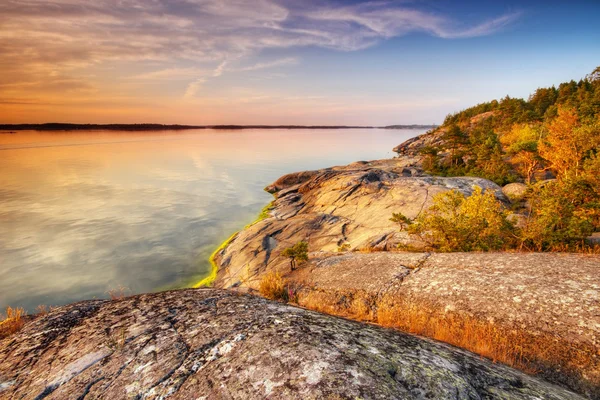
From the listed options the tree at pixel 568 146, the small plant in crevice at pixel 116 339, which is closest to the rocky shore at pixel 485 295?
the small plant in crevice at pixel 116 339

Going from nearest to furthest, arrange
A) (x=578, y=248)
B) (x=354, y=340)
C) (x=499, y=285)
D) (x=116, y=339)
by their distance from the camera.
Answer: (x=354, y=340), (x=116, y=339), (x=499, y=285), (x=578, y=248)

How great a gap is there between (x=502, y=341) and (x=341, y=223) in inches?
628

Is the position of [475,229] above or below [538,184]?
below

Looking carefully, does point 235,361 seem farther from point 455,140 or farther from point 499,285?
point 455,140

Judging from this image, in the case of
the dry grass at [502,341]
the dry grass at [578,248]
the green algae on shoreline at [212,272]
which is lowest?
the green algae on shoreline at [212,272]

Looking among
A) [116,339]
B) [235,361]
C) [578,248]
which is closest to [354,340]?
[235,361]

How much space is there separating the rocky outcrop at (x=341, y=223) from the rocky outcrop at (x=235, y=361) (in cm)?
788

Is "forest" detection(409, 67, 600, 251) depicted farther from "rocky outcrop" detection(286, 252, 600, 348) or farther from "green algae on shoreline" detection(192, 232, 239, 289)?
"green algae on shoreline" detection(192, 232, 239, 289)

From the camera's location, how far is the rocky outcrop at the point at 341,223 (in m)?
16.1

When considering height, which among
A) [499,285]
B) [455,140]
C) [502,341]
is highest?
[455,140]

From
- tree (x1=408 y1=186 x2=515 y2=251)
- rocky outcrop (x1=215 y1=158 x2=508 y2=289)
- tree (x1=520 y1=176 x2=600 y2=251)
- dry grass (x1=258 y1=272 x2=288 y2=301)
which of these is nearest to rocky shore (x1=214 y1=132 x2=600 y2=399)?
dry grass (x1=258 y1=272 x2=288 y2=301)

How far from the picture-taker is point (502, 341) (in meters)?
5.20

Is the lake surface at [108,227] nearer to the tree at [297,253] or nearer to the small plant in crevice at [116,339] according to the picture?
the tree at [297,253]

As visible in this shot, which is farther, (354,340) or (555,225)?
(555,225)
